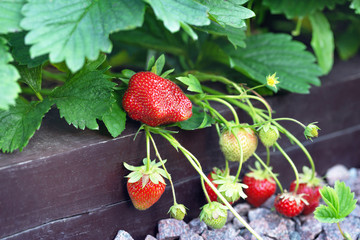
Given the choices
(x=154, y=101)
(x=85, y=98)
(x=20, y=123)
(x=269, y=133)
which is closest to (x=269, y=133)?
(x=269, y=133)

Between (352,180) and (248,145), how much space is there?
21.2 inches

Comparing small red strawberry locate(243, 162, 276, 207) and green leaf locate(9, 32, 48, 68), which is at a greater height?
green leaf locate(9, 32, 48, 68)

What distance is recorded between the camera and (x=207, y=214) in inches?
34.3

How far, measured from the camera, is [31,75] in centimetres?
92

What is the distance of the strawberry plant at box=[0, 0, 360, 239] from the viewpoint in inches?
30.1

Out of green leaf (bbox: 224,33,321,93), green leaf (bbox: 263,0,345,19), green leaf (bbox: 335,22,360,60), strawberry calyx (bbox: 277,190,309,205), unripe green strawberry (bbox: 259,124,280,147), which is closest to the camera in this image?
unripe green strawberry (bbox: 259,124,280,147)

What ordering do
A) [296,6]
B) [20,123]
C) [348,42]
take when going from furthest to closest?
[348,42] < [296,6] < [20,123]

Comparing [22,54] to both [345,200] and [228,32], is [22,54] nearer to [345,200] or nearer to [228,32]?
[228,32]

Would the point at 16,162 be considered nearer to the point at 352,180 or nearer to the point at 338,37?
the point at 352,180

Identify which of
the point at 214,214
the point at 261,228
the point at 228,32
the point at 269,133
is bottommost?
the point at 261,228

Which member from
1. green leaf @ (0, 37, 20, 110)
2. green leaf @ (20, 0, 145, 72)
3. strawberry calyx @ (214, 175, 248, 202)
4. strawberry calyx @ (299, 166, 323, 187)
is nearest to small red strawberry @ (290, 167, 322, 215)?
strawberry calyx @ (299, 166, 323, 187)

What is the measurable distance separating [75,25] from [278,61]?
0.59 metres

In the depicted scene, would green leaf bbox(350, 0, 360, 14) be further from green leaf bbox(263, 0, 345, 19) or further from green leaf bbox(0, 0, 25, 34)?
green leaf bbox(0, 0, 25, 34)

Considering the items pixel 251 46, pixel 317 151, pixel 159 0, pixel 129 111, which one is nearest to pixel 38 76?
pixel 129 111
